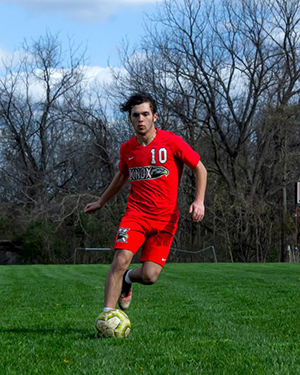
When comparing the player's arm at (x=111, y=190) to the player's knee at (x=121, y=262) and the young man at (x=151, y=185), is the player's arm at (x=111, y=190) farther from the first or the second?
the player's knee at (x=121, y=262)

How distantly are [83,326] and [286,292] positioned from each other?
4696 mm

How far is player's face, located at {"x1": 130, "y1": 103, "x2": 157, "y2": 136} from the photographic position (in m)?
5.63

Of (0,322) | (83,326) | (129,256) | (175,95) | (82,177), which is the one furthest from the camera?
(82,177)

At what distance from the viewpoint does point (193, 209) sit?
5.47 metres

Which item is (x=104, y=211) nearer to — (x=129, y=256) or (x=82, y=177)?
(x=82, y=177)

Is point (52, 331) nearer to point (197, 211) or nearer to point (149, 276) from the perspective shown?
point (149, 276)

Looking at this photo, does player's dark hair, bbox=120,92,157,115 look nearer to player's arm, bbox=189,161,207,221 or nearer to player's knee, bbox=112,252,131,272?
player's arm, bbox=189,161,207,221

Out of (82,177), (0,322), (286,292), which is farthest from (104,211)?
(0,322)

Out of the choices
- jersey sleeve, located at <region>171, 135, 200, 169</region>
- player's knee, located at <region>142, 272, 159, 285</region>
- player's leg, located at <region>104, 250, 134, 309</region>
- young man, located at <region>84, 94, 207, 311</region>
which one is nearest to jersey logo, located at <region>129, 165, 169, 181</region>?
young man, located at <region>84, 94, 207, 311</region>

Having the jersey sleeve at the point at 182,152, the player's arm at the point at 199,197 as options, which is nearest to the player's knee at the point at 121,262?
the player's arm at the point at 199,197

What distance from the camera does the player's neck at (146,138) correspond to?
18.6ft

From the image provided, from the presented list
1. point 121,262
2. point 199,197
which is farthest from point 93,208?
point 199,197

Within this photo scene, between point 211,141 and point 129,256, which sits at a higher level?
point 211,141

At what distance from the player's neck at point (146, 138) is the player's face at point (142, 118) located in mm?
27
